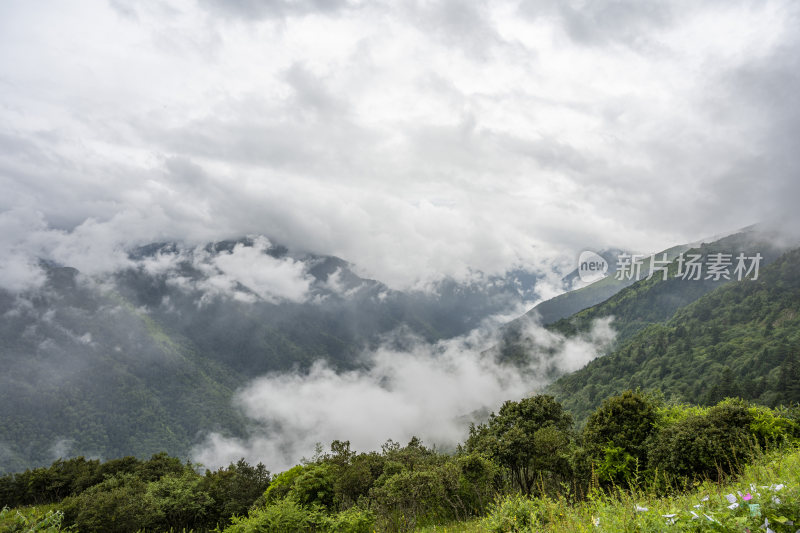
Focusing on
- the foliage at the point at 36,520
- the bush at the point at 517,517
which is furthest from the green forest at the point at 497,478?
the foliage at the point at 36,520

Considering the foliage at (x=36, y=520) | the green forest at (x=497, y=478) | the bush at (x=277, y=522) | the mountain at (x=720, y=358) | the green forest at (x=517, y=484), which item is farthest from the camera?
the mountain at (x=720, y=358)

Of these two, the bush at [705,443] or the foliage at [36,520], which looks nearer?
the foliage at [36,520]

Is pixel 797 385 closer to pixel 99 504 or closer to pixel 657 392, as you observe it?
pixel 657 392

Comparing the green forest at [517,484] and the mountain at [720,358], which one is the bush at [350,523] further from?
the mountain at [720,358]

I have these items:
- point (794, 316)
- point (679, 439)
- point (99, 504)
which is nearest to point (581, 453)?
point (679, 439)

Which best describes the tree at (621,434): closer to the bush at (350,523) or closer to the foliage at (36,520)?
the bush at (350,523)

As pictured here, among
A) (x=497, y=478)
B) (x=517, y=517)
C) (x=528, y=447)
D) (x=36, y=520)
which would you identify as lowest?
(x=497, y=478)

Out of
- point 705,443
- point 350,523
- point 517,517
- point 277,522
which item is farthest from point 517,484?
point 517,517

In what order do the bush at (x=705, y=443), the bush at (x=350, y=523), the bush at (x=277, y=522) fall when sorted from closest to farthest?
the bush at (x=277, y=522) < the bush at (x=350, y=523) < the bush at (x=705, y=443)

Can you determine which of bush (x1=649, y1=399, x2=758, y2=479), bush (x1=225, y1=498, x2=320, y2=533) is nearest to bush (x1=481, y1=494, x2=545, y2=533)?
bush (x1=225, y1=498, x2=320, y2=533)

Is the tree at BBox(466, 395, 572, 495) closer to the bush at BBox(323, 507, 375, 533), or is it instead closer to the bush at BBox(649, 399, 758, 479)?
the bush at BBox(649, 399, 758, 479)

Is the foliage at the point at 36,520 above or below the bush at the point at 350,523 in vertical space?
above

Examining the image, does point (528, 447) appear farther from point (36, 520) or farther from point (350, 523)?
point (36, 520)

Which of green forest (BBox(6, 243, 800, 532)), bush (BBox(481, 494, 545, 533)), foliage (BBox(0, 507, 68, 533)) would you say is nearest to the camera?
foliage (BBox(0, 507, 68, 533))
